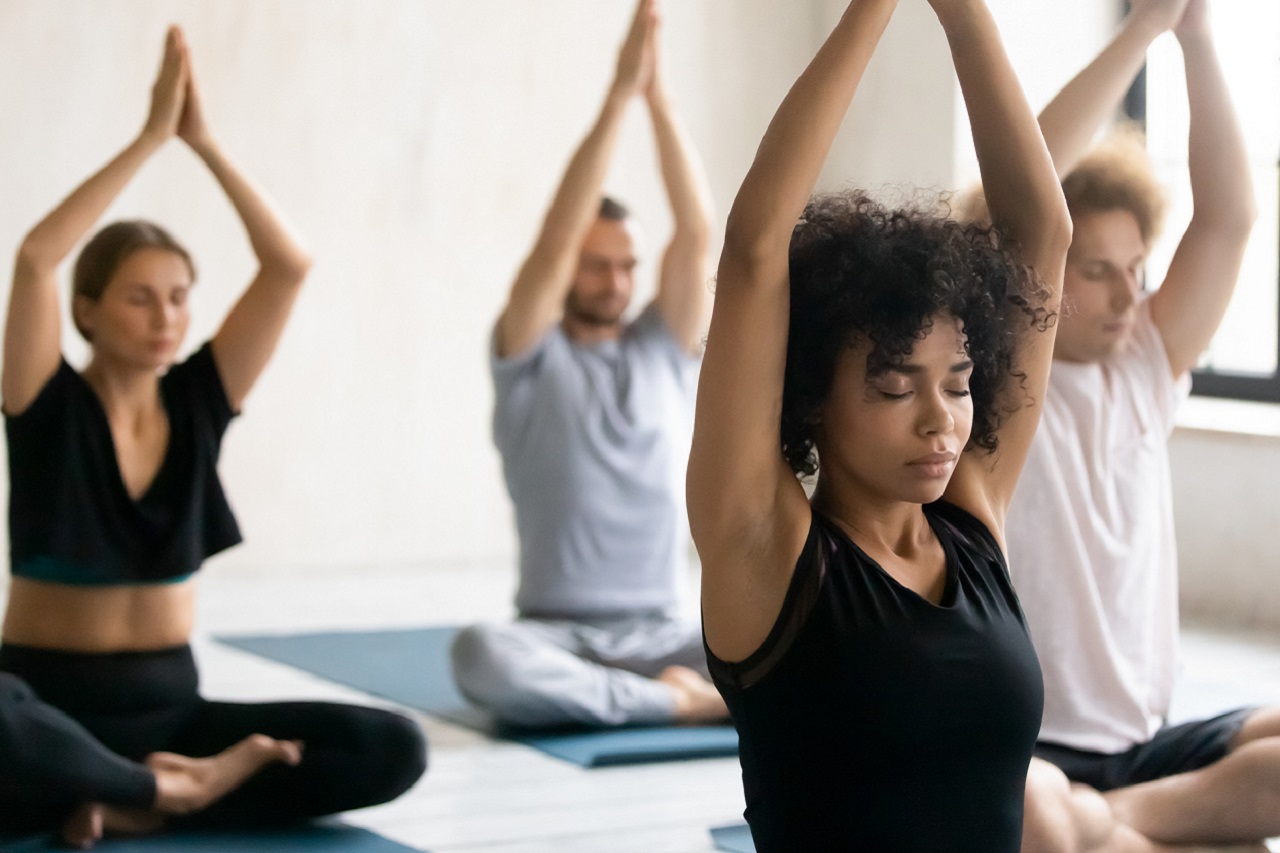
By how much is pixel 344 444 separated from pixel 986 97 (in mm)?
4352

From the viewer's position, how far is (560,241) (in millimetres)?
3414

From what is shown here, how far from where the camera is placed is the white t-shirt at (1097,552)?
229 cm

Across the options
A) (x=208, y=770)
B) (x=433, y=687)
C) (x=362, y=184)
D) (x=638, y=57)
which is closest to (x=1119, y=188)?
(x=638, y=57)

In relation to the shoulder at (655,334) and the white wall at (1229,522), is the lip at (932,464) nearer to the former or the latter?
the shoulder at (655,334)

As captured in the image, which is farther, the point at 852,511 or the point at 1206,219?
the point at 1206,219

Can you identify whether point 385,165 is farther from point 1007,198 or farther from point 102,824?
point 1007,198

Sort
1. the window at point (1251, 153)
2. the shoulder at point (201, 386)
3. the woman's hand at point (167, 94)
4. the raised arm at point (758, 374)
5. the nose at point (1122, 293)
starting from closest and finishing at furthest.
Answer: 1. the raised arm at point (758, 374)
2. the nose at point (1122, 293)
3. the woman's hand at point (167, 94)
4. the shoulder at point (201, 386)
5. the window at point (1251, 153)

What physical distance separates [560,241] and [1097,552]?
1.45 meters

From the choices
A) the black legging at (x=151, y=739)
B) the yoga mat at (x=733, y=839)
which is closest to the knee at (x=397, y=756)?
the black legging at (x=151, y=739)

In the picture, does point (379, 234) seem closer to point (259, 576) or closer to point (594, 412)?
point (259, 576)

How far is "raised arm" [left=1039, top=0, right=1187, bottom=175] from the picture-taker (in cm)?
208

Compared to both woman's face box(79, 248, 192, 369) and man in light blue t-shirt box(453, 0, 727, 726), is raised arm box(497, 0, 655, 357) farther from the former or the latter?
woman's face box(79, 248, 192, 369)

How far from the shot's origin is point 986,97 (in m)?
1.54

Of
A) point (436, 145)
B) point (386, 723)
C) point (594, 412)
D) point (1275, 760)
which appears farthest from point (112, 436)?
point (436, 145)
